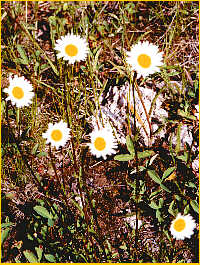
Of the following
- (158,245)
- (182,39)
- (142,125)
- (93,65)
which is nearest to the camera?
(158,245)

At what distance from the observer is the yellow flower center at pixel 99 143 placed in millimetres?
1475

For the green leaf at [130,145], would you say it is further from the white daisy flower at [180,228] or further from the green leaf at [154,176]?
the white daisy flower at [180,228]

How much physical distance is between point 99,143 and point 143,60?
38 centimetres

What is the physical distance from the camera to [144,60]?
1.44 meters

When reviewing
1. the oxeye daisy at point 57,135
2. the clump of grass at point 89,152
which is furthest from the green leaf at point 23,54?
the oxeye daisy at point 57,135

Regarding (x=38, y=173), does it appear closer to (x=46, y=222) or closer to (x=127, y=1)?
(x=46, y=222)

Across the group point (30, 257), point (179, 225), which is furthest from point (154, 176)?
point (30, 257)

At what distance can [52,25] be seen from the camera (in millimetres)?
2291

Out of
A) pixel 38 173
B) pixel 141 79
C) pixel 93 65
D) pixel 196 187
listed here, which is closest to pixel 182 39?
pixel 141 79

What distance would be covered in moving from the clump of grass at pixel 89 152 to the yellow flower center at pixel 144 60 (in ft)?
0.34

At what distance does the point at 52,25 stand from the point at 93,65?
0.46 m

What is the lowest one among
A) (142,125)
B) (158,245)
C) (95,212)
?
(158,245)

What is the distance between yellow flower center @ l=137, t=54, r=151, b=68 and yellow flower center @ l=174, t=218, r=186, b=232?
0.63m

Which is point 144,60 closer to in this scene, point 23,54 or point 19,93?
point 19,93
